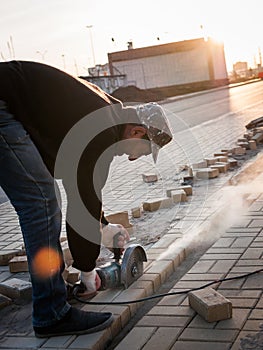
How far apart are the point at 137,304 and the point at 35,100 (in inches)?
57.9

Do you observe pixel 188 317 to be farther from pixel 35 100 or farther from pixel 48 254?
pixel 35 100

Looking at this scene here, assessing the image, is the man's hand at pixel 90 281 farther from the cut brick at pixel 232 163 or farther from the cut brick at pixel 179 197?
the cut brick at pixel 232 163

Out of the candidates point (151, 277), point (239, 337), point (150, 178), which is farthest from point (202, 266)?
point (150, 178)

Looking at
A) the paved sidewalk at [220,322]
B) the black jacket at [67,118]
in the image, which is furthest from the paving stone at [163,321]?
the black jacket at [67,118]

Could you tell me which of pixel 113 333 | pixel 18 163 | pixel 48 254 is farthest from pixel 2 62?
pixel 113 333

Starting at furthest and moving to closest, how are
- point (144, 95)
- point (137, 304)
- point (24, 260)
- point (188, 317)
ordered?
point (144, 95) < point (24, 260) < point (137, 304) < point (188, 317)

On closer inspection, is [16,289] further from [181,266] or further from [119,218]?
[119,218]

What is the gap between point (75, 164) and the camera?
11.3 ft

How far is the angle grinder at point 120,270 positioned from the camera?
13.1ft

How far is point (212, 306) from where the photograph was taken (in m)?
3.37

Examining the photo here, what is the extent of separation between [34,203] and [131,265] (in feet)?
3.61

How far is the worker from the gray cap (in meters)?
0.10

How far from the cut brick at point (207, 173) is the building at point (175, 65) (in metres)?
46.7

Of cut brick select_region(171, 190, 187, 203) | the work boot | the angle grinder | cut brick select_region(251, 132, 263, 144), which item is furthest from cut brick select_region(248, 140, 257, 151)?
the work boot
